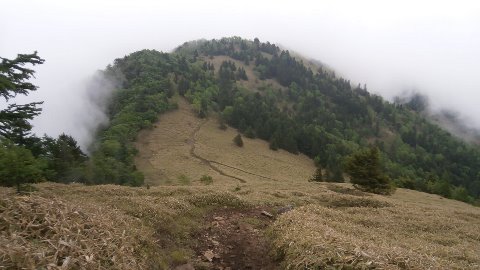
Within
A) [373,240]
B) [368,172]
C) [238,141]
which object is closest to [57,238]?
[373,240]

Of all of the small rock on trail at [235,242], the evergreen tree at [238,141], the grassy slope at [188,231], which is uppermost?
the grassy slope at [188,231]

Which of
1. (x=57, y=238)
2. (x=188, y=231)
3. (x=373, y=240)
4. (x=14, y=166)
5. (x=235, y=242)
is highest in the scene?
(x=57, y=238)

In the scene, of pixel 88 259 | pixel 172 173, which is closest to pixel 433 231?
pixel 88 259

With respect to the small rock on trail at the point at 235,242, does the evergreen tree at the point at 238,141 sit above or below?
below

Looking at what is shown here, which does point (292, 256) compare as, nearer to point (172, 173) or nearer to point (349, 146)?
point (172, 173)

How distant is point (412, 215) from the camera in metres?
30.8

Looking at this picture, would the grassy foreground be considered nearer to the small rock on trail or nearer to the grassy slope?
the grassy slope

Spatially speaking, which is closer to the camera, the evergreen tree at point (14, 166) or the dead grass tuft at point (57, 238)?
the dead grass tuft at point (57, 238)

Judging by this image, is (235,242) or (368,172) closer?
(235,242)

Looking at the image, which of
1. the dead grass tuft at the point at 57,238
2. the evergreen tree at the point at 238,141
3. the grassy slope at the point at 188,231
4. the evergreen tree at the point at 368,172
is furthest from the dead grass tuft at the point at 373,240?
the evergreen tree at the point at 238,141

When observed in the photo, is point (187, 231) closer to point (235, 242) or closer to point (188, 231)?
point (188, 231)

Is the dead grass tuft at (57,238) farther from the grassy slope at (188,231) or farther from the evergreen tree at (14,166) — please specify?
the evergreen tree at (14,166)

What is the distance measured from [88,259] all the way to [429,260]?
11.8 meters

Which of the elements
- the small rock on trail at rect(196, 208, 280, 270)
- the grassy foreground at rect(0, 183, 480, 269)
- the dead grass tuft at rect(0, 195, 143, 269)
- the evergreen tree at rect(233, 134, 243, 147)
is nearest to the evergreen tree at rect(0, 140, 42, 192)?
the grassy foreground at rect(0, 183, 480, 269)
